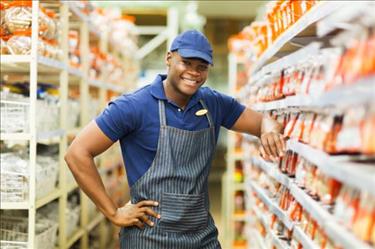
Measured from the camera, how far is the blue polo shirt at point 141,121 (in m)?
2.57

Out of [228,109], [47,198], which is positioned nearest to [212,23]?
[47,198]

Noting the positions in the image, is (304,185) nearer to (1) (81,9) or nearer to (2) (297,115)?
(2) (297,115)

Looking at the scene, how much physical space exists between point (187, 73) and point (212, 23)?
9.62 meters

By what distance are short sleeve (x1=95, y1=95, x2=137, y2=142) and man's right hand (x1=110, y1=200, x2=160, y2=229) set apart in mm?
341

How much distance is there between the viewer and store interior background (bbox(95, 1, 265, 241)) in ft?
29.8

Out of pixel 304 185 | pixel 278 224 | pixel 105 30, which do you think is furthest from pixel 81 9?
pixel 304 185

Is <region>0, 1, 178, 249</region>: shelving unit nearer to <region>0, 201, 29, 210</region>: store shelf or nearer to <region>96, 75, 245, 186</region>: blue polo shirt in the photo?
<region>0, 201, 29, 210</region>: store shelf

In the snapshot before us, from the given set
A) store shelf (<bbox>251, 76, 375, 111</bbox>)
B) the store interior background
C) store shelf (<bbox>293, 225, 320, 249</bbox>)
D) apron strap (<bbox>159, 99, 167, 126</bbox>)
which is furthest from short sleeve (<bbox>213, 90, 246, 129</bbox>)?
the store interior background

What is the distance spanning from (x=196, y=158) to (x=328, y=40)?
84 centimetres

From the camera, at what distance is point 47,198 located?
344cm

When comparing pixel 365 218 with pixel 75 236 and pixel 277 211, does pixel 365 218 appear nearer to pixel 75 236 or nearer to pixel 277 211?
pixel 277 211

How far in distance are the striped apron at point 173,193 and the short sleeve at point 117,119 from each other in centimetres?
15

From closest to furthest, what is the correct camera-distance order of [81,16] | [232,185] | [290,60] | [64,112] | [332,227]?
1. [332,227]
2. [290,60]
3. [64,112]
4. [81,16]
5. [232,185]

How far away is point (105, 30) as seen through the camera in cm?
602
